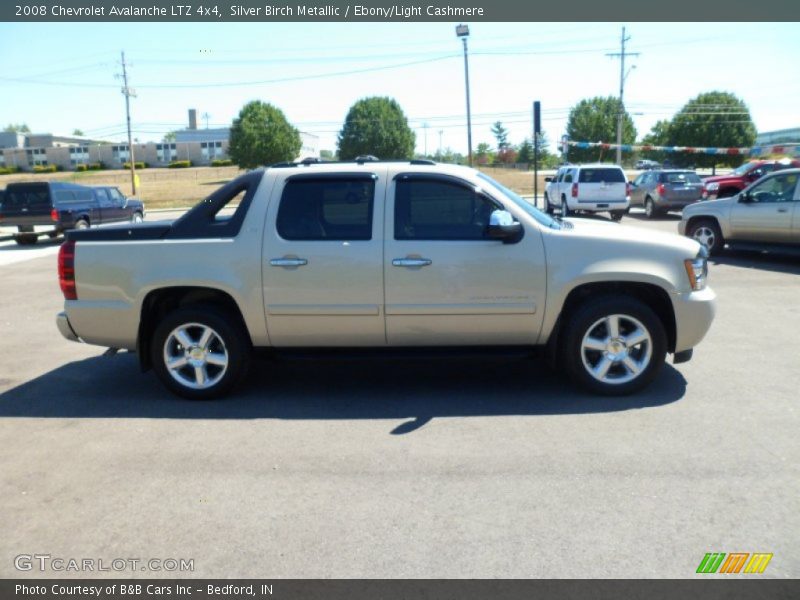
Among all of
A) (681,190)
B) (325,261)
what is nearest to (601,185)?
(681,190)

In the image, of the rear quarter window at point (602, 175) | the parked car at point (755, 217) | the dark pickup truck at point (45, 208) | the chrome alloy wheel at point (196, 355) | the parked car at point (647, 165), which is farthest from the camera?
the parked car at point (647, 165)

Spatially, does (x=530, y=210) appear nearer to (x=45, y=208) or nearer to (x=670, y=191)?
(x=45, y=208)

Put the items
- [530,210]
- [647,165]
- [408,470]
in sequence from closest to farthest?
[408,470] < [530,210] < [647,165]

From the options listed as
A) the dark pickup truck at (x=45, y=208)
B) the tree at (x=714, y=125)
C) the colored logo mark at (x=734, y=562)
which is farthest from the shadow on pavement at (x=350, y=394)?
the tree at (x=714, y=125)

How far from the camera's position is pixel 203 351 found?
5.50 metres

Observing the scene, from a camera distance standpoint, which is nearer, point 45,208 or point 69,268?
point 69,268

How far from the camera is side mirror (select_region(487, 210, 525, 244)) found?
5.12 meters

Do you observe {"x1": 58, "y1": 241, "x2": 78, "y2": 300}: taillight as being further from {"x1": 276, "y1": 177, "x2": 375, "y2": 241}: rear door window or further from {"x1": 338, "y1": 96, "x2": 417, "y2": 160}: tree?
{"x1": 338, "y1": 96, "x2": 417, "y2": 160}: tree

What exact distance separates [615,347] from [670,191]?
19510 mm

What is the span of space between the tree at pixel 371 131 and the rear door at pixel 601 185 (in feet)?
269

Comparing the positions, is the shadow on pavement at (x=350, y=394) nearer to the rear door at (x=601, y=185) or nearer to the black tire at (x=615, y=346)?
the black tire at (x=615, y=346)

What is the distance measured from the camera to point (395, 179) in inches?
214

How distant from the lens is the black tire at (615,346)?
5293 mm
